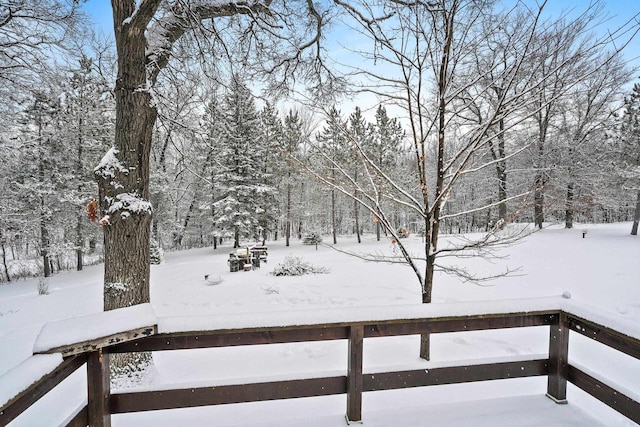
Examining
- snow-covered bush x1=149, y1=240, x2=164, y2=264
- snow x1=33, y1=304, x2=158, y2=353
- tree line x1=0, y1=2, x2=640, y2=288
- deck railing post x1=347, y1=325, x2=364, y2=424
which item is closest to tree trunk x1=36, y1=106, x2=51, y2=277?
tree line x1=0, y1=2, x2=640, y2=288

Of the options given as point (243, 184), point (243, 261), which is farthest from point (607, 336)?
point (243, 184)

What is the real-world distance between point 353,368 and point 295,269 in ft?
30.1

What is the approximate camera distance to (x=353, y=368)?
2.10m

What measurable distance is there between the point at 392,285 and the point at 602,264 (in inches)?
270

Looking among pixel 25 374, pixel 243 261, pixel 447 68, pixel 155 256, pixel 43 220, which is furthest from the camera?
pixel 155 256

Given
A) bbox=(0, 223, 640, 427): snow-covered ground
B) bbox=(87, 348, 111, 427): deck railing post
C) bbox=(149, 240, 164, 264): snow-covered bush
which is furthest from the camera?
bbox=(149, 240, 164, 264): snow-covered bush

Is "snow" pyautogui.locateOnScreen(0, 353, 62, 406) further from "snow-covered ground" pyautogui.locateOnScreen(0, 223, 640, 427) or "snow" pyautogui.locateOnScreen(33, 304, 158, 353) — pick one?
"snow-covered ground" pyautogui.locateOnScreen(0, 223, 640, 427)

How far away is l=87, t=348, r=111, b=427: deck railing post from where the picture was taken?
66.6 inches

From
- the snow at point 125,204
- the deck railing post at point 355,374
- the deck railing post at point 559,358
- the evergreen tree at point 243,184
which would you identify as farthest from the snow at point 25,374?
the evergreen tree at point 243,184

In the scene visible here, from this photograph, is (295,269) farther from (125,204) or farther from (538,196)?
(538,196)

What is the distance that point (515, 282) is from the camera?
8891 mm

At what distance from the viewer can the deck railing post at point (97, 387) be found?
5.55ft

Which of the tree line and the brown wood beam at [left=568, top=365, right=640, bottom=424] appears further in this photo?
the tree line

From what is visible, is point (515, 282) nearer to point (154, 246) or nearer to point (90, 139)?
point (154, 246)
